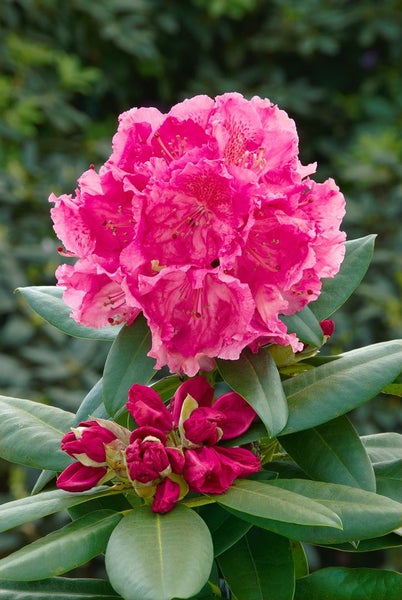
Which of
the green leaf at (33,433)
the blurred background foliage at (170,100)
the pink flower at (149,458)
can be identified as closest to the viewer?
the pink flower at (149,458)

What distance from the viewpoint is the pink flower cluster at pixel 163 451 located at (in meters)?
0.88

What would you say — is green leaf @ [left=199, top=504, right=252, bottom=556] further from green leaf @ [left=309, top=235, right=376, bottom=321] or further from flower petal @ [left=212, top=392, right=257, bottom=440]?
green leaf @ [left=309, top=235, right=376, bottom=321]

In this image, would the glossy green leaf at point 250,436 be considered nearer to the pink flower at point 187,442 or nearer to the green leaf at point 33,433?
the pink flower at point 187,442

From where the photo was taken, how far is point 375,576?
103 centimetres

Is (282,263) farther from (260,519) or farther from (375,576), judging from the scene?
(375,576)

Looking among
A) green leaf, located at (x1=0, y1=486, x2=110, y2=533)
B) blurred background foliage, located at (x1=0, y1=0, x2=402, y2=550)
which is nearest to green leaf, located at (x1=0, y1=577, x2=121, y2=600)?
green leaf, located at (x1=0, y1=486, x2=110, y2=533)

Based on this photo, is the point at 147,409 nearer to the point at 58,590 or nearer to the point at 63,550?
the point at 63,550

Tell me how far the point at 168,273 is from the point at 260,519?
213 millimetres

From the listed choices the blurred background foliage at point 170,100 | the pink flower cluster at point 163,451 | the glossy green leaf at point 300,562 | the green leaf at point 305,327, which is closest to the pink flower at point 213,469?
the pink flower cluster at point 163,451

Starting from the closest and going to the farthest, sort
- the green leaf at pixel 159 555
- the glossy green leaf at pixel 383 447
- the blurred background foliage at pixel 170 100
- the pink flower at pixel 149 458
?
the green leaf at pixel 159 555 → the pink flower at pixel 149 458 → the glossy green leaf at pixel 383 447 → the blurred background foliage at pixel 170 100

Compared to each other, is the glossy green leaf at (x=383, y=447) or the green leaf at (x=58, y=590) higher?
the glossy green leaf at (x=383, y=447)

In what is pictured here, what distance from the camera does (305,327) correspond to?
0.97m

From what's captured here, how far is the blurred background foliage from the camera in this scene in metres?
2.60

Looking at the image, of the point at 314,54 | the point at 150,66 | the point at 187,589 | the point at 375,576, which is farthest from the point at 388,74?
the point at 187,589
